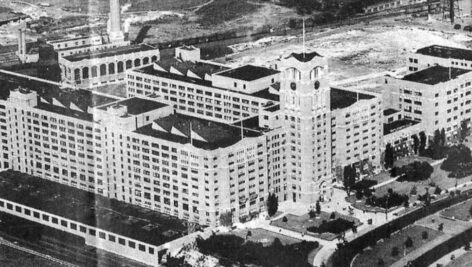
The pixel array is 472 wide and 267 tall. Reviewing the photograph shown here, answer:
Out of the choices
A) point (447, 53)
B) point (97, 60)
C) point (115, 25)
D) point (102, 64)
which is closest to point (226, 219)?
point (447, 53)

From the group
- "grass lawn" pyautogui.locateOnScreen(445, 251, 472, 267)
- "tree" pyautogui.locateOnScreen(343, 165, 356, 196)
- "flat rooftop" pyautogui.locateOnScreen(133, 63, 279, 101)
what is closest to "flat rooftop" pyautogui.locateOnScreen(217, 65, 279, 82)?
"flat rooftop" pyautogui.locateOnScreen(133, 63, 279, 101)

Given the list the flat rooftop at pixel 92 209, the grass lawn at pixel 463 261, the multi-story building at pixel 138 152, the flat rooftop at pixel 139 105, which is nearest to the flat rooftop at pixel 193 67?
the multi-story building at pixel 138 152

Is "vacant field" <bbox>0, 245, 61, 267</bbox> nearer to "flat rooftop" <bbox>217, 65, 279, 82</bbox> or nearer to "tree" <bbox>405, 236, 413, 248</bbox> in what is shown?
"tree" <bbox>405, 236, 413, 248</bbox>

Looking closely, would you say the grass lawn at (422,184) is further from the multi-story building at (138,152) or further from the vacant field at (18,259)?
the vacant field at (18,259)

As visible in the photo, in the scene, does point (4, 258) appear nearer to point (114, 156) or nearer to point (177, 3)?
point (114, 156)

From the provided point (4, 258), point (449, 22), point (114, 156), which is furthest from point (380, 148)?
point (449, 22)
